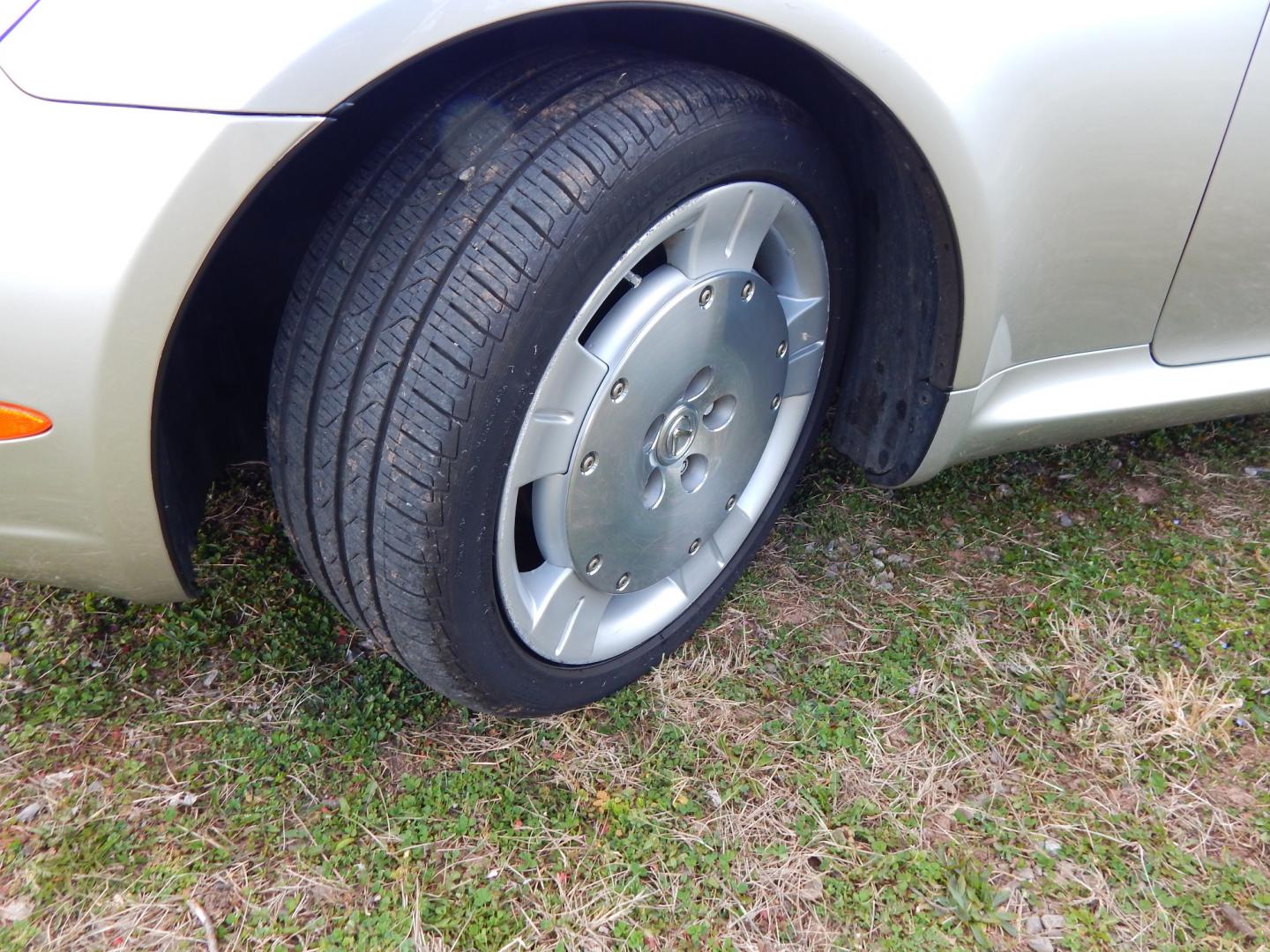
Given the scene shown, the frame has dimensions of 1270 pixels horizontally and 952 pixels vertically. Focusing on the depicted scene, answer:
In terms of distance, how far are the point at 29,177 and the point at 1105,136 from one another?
125cm

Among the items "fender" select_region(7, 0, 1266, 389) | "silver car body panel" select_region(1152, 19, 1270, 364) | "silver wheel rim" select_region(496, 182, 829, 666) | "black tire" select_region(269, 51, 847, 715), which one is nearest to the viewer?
"fender" select_region(7, 0, 1266, 389)

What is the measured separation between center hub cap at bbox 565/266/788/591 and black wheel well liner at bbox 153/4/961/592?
0.64ft

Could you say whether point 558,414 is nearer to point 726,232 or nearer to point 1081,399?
point 726,232

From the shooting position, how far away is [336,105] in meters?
0.84

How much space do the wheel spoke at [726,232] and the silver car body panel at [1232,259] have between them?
0.65m

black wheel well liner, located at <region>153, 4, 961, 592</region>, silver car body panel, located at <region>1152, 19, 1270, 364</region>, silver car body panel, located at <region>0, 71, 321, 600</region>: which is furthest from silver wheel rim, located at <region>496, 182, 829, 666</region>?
silver car body panel, located at <region>1152, 19, 1270, 364</region>

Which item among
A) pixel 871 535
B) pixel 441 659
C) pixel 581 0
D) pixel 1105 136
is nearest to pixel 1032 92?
pixel 1105 136

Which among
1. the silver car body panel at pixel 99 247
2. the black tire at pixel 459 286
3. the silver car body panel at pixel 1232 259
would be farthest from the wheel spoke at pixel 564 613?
the silver car body panel at pixel 1232 259

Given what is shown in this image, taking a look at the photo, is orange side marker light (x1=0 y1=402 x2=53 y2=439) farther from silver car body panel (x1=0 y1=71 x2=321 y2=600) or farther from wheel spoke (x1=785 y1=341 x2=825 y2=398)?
wheel spoke (x1=785 y1=341 x2=825 y2=398)

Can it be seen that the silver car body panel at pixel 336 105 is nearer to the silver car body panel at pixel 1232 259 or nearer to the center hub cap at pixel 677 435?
the silver car body panel at pixel 1232 259

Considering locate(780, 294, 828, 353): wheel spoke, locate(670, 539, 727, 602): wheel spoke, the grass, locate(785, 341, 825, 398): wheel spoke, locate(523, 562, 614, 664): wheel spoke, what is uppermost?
locate(780, 294, 828, 353): wheel spoke

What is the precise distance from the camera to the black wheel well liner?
3.50 ft

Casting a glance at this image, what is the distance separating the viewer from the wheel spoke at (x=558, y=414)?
1.09 m

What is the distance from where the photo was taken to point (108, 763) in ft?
4.42
